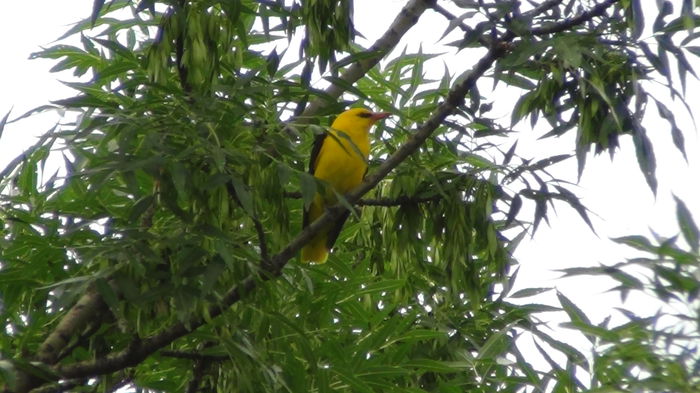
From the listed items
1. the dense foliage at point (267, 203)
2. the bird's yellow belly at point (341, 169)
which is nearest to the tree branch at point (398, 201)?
the dense foliage at point (267, 203)

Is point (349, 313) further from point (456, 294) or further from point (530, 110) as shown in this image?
point (530, 110)

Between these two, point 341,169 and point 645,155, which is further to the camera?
point 341,169

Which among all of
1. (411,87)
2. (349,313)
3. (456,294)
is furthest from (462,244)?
(411,87)

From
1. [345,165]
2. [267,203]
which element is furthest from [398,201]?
Answer: [345,165]

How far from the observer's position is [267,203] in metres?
2.99

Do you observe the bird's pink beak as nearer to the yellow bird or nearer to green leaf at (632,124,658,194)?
the yellow bird

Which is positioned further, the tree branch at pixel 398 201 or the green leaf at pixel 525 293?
the green leaf at pixel 525 293

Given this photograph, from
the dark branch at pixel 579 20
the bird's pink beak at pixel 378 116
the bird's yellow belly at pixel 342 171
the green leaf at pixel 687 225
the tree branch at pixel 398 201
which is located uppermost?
the bird's pink beak at pixel 378 116

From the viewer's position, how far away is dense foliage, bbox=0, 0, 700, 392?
2.72 meters

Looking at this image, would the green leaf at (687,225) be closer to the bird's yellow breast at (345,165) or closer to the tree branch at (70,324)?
the tree branch at (70,324)

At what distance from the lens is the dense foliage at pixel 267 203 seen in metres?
2.72

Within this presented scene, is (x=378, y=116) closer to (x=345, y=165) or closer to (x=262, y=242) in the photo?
(x=345, y=165)

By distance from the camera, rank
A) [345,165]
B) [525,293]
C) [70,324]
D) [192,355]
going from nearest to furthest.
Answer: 1. [70,324]
2. [192,355]
3. [525,293]
4. [345,165]

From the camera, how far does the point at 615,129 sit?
297 cm
